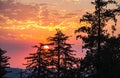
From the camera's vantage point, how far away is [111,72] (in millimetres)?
45062

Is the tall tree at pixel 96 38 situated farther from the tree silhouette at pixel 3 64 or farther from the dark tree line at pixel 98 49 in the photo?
the tree silhouette at pixel 3 64

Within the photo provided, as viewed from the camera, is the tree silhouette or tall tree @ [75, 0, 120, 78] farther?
the tree silhouette

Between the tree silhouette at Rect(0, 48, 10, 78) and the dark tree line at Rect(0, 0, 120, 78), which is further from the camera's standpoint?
the tree silhouette at Rect(0, 48, 10, 78)

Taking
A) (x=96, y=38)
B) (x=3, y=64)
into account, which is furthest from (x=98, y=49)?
(x=3, y=64)

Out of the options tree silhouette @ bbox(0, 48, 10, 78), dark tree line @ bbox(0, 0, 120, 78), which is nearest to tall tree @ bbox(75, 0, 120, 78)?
dark tree line @ bbox(0, 0, 120, 78)

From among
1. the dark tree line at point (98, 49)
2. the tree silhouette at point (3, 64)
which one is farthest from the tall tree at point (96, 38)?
the tree silhouette at point (3, 64)

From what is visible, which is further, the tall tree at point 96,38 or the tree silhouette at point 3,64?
the tree silhouette at point 3,64

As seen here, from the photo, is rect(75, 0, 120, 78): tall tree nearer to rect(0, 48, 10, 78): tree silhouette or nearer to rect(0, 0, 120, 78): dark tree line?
rect(0, 0, 120, 78): dark tree line

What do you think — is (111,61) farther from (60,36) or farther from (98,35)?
(60,36)

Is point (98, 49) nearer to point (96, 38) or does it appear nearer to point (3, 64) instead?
point (96, 38)

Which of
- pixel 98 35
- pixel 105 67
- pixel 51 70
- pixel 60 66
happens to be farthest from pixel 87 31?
pixel 51 70

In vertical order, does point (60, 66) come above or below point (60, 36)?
below

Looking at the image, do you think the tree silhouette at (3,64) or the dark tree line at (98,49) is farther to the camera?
the tree silhouette at (3,64)

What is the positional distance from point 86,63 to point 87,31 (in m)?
3.45
